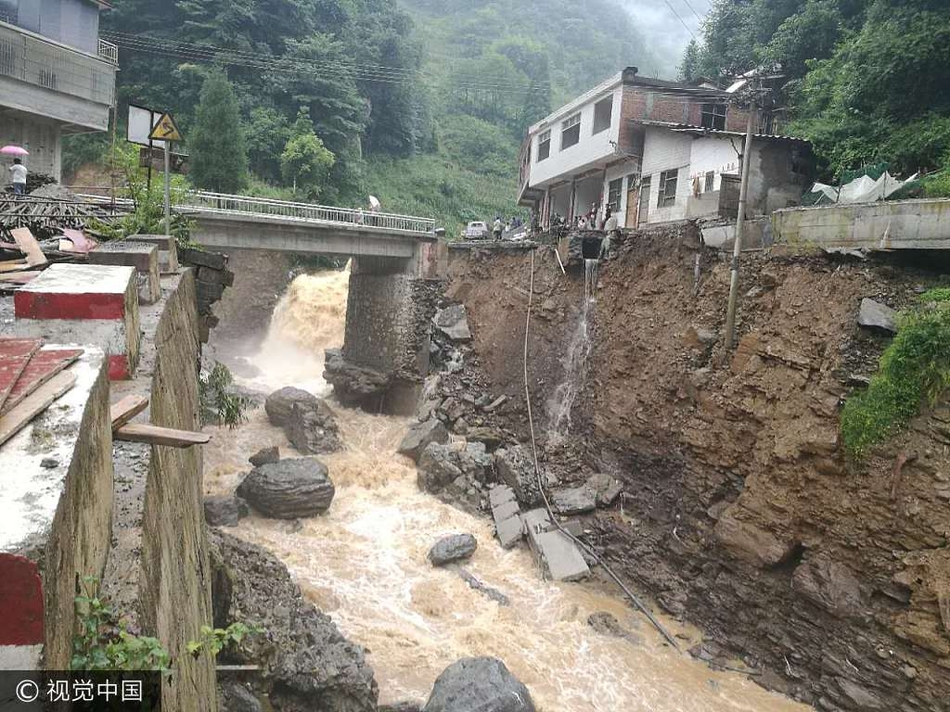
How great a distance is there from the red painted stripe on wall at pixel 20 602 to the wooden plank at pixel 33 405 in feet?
2.57

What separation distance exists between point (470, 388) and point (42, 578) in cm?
2068

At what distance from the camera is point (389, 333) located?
26.2 meters

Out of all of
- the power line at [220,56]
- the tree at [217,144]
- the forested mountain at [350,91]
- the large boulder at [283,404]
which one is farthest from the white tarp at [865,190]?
the power line at [220,56]

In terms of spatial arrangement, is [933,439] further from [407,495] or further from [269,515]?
[269,515]

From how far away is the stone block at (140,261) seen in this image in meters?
6.86

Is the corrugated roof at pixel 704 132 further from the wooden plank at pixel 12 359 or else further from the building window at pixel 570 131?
the wooden plank at pixel 12 359

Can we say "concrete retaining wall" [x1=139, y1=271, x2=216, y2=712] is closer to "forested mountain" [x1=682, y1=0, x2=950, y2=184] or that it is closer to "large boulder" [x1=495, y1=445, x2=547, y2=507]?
"large boulder" [x1=495, y1=445, x2=547, y2=507]

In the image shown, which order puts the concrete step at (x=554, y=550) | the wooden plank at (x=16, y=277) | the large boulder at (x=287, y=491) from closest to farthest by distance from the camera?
1. the wooden plank at (x=16, y=277)
2. the concrete step at (x=554, y=550)
3. the large boulder at (x=287, y=491)

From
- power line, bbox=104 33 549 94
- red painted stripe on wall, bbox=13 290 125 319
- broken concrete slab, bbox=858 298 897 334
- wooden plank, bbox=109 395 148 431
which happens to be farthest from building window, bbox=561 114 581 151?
wooden plank, bbox=109 395 148 431

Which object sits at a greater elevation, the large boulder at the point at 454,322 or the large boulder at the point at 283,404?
the large boulder at the point at 454,322

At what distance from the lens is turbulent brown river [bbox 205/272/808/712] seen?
37.0 ft

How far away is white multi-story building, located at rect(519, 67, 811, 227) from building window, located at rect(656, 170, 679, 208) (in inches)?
1.4

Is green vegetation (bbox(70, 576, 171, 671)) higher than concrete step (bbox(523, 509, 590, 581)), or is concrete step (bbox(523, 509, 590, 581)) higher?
green vegetation (bbox(70, 576, 171, 671))

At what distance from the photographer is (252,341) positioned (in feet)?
108
